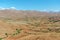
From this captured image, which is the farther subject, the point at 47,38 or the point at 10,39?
the point at 10,39

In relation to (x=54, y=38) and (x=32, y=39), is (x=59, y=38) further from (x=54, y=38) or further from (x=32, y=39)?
(x=32, y=39)

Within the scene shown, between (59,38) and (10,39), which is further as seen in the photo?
(10,39)

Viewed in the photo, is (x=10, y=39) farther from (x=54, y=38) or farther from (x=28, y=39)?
(x=54, y=38)

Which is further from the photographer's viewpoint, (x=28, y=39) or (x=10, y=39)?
(x=10, y=39)

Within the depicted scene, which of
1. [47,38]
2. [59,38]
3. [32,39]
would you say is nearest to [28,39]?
[32,39]

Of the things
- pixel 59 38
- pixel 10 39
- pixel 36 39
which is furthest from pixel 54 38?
pixel 10 39

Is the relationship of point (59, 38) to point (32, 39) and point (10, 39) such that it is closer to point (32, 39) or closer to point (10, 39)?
point (32, 39)

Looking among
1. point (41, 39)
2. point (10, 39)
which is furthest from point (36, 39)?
point (10, 39)
